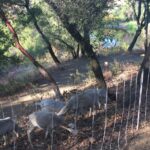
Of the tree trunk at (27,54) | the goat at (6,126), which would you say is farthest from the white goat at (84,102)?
the tree trunk at (27,54)

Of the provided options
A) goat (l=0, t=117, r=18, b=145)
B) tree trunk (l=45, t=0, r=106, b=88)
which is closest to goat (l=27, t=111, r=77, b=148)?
goat (l=0, t=117, r=18, b=145)

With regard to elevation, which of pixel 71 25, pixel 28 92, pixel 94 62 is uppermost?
pixel 71 25

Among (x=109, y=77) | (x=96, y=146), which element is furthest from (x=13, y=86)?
(x=96, y=146)

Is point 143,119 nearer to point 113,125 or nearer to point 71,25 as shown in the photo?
point 113,125

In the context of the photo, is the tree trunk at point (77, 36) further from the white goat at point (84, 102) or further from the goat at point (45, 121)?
the goat at point (45, 121)

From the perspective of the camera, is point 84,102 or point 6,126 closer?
point 6,126

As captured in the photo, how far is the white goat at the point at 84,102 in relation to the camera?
8.88 meters

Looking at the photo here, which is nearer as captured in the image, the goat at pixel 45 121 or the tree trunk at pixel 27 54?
the goat at pixel 45 121

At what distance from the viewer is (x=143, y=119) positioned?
27.1ft

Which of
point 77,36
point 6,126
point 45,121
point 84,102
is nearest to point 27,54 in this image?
point 77,36

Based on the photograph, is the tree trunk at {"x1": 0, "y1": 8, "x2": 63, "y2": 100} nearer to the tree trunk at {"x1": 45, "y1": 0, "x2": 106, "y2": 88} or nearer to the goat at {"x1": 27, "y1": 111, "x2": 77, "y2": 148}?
the tree trunk at {"x1": 45, "y1": 0, "x2": 106, "y2": 88}

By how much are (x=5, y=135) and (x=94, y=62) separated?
334 cm

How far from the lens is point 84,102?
9125mm

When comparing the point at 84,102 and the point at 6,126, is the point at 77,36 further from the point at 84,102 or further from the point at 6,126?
the point at 6,126
